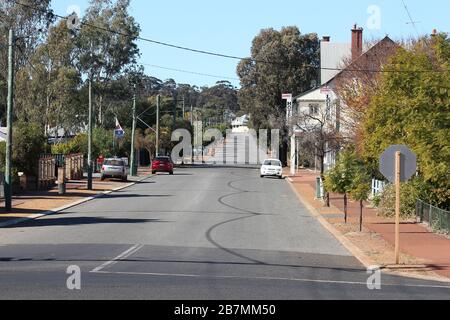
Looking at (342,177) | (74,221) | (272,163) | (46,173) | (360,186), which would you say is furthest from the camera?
(272,163)

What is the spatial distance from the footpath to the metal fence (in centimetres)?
1327

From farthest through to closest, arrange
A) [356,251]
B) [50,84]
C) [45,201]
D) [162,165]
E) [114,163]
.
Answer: [50,84]
[162,165]
[114,163]
[45,201]
[356,251]

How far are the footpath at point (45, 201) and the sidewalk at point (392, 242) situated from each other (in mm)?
10594

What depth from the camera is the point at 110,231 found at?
70.7 feet

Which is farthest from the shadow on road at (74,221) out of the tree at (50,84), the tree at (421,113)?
the tree at (50,84)

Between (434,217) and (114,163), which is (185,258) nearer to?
(434,217)

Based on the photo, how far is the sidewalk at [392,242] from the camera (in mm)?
16141

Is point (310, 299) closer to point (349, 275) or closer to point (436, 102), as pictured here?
point (349, 275)

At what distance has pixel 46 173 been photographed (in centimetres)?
4319

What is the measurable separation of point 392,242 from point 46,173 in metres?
27.2

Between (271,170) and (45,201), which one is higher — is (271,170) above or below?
above

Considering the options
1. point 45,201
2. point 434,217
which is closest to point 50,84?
point 45,201

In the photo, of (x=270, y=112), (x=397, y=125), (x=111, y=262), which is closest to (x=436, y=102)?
(x=397, y=125)

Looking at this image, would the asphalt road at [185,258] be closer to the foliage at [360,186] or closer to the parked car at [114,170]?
the foliage at [360,186]
